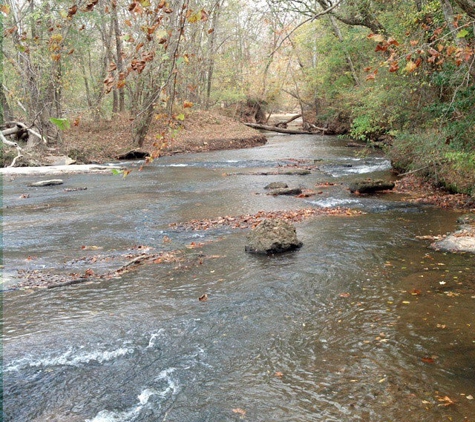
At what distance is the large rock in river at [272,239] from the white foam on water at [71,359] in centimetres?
425

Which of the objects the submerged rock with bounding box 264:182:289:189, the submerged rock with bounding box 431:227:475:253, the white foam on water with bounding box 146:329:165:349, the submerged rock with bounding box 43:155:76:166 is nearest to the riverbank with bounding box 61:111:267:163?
the submerged rock with bounding box 43:155:76:166

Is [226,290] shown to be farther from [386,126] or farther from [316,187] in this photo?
[386,126]

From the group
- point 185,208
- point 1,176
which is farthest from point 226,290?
point 1,176

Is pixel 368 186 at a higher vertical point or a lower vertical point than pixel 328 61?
lower

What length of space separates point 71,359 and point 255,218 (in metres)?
7.48

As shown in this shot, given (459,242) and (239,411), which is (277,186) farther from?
(239,411)

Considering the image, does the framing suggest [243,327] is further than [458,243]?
No

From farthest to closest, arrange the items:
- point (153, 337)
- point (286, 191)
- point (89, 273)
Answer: point (286, 191) < point (89, 273) < point (153, 337)

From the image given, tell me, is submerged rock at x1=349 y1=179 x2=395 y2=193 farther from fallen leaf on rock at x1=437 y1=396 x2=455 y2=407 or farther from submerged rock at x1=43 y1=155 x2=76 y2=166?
submerged rock at x1=43 y1=155 x2=76 y2=166

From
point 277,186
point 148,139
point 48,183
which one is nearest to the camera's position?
point 277,186

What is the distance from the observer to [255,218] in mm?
12609

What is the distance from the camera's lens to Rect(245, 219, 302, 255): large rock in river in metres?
9.60

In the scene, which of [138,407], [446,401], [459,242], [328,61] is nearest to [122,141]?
[328,61]

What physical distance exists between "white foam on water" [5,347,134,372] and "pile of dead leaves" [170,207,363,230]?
6136mm
